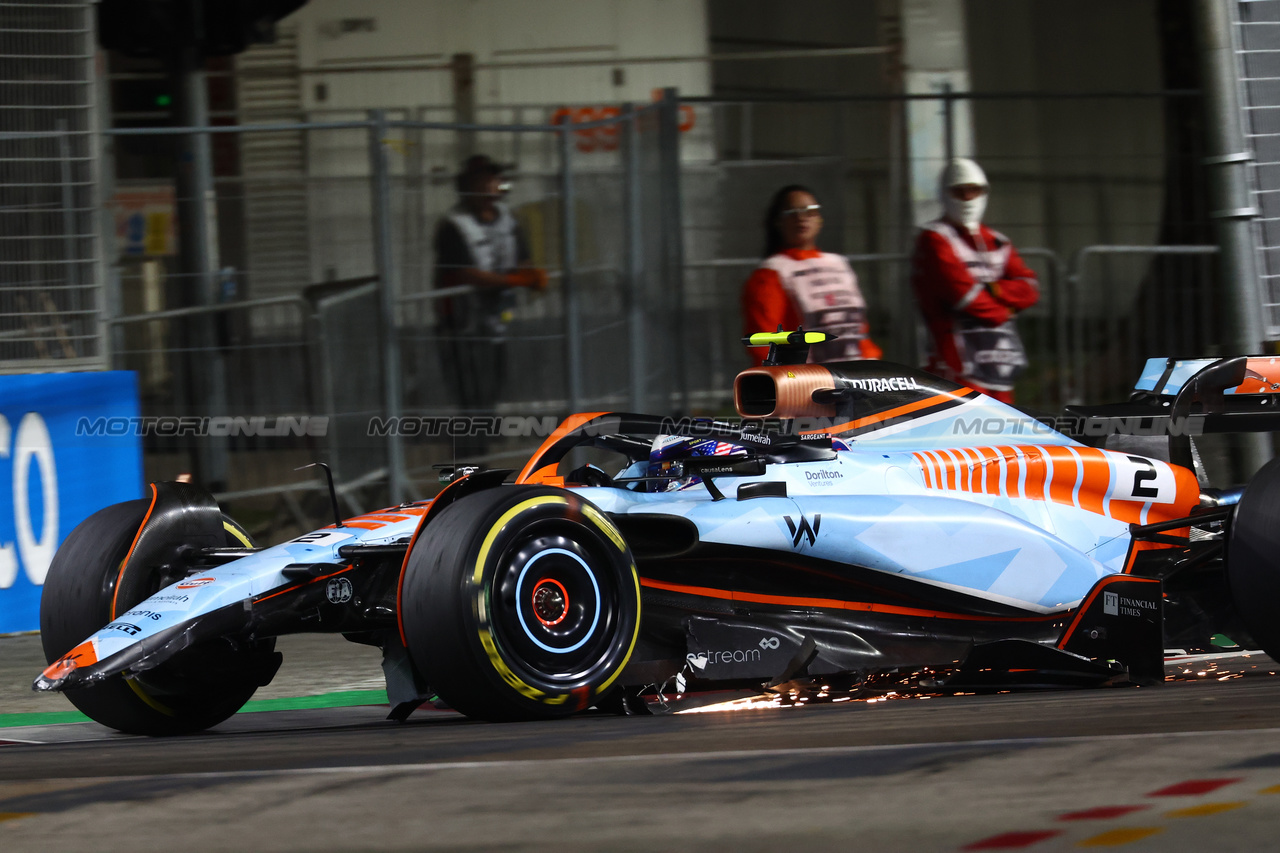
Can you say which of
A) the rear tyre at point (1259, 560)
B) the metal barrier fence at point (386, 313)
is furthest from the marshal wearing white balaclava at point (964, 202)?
the rear tyre at point (1259, 560)

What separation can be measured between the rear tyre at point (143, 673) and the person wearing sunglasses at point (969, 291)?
11.3ft

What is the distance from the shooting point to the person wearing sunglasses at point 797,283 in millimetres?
7129

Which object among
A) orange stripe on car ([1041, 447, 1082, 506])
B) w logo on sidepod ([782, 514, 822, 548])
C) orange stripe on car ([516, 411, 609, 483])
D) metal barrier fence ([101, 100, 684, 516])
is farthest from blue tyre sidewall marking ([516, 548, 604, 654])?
metal barrier fence ([101, 100, 684, 516])

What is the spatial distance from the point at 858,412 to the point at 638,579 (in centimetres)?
136

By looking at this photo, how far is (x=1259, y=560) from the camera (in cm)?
478

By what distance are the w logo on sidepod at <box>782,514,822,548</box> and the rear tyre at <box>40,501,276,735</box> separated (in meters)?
1.59

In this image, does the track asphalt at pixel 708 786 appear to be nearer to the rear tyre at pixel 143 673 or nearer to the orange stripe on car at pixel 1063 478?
the rear tyre at pixel 143 673

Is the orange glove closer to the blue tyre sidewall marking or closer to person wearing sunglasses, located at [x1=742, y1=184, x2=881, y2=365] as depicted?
person wearing sunglasses, located at [x1=742, y1=184, x2=881, y2=365]

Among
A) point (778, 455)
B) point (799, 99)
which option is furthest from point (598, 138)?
point (778, 455)

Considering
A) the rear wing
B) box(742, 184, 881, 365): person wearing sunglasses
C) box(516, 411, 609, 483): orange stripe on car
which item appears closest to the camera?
box(516, 411, 609, 483): orange stripe on car

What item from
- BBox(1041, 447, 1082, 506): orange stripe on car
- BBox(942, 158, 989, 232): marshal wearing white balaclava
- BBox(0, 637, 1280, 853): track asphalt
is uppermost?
BBox(942, 158, 989, 232): marshal wearing white balaclava

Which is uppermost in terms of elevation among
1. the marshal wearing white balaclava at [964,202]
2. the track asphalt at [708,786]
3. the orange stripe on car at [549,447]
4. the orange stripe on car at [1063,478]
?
the marshal wearing white balaclava at [964,202]

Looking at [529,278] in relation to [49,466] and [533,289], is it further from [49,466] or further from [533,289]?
[49,466]

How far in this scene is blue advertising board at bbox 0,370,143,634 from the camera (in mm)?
7539
